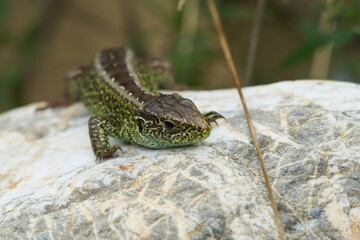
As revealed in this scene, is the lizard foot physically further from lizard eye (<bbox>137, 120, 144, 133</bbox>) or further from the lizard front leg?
lizard eye (<bbox>137, 120, 144, 133</bbox>)

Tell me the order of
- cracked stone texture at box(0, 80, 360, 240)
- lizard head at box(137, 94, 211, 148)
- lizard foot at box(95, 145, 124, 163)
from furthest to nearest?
lizard foot at box(95, 145, 124, 163), lizard head at box(137, 94, 211, 148), cracked stone texture at box(0, 80, 360, 240)

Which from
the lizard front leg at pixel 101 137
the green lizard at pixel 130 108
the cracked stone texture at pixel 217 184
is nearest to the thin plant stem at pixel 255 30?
the green lizard at pixel 130 108

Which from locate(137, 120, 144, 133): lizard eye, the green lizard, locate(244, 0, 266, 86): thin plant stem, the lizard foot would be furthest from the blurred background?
the lizard foot

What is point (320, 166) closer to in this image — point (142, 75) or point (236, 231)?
point (236, 231)

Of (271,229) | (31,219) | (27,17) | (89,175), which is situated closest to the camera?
(271,229)

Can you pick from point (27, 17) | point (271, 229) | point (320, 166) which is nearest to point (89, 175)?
point (271, 229)

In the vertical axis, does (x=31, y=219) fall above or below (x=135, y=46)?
below
